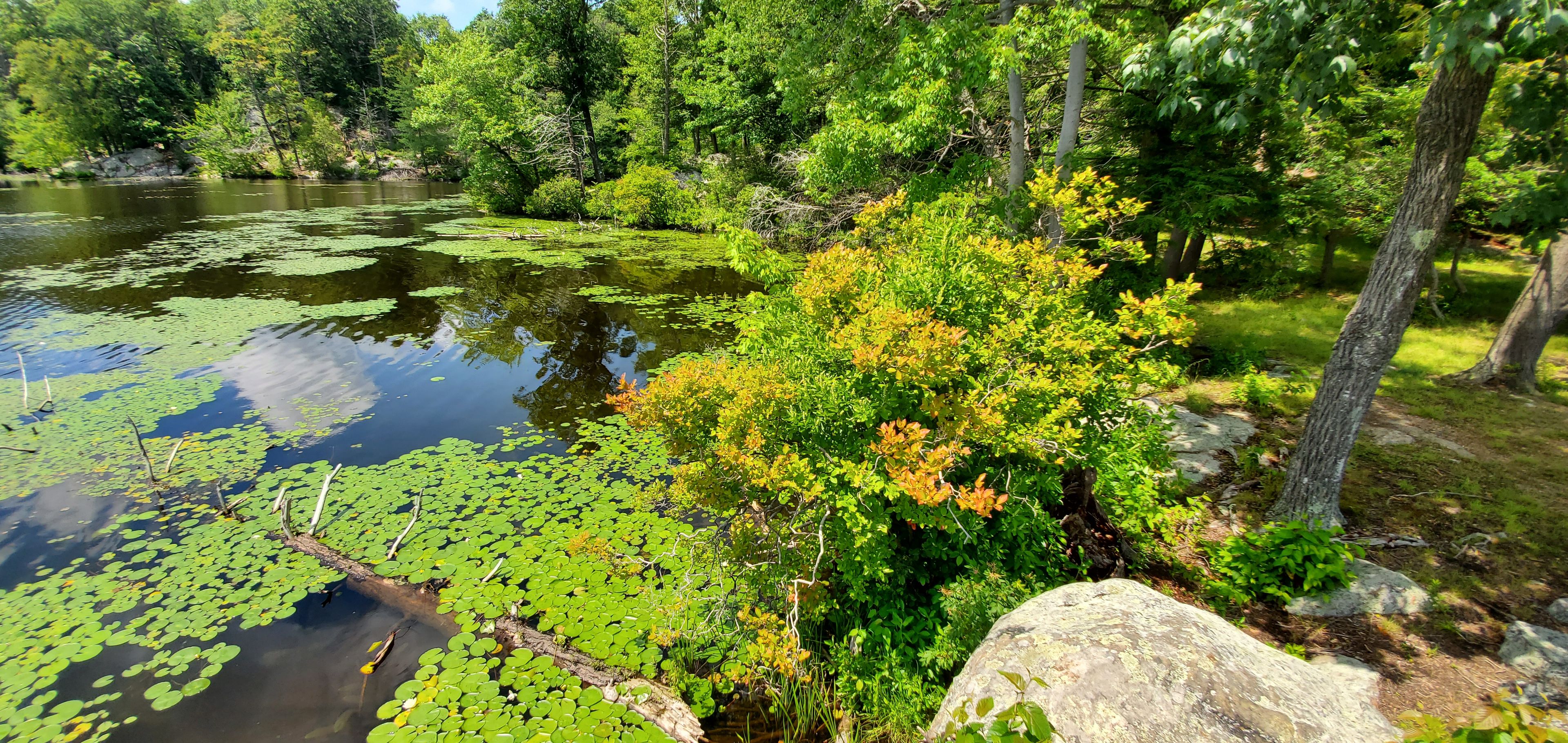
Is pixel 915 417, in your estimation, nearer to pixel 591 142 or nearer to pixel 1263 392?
pixel 1263 392

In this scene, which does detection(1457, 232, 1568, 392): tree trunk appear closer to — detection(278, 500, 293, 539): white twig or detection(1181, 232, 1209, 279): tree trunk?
detection(1181, 232, 1209, 279): tree trunk

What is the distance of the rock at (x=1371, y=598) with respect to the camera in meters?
4.10

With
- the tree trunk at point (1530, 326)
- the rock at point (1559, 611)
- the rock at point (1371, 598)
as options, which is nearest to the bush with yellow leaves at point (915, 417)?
the rock at point (1371, 598)

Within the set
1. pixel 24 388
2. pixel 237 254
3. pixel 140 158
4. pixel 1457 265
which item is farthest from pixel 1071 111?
pixel 140 158

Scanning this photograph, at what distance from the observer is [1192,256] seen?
10445 millimetres

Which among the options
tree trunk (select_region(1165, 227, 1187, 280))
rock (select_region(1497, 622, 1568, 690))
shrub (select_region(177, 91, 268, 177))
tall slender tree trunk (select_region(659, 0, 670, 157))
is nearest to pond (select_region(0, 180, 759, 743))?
rock (select_region(1497, 622, 1568, 690))

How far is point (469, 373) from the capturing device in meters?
10.0

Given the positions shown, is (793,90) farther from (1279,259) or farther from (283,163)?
(283,163)

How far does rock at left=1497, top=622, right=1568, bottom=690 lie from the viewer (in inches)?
134

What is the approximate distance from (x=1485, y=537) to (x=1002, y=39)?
6.35 m

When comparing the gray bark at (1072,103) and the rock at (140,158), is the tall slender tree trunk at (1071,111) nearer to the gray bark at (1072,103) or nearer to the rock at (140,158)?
the gray bark at (1072,103)

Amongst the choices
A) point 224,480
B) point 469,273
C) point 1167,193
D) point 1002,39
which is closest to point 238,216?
point 469,273

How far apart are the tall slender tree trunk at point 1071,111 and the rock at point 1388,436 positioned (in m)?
3.82

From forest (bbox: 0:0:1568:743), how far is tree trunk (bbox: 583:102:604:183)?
19184 mm
